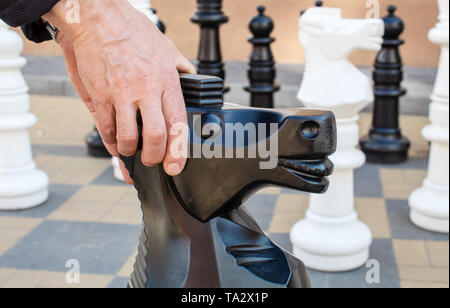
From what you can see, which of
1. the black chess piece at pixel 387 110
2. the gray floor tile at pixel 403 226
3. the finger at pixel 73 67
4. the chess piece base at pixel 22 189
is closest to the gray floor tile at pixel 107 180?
the chess piece base at pixel 22 189

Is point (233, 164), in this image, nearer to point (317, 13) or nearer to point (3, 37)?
point (317, 13)

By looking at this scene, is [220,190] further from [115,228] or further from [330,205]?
[115,228]

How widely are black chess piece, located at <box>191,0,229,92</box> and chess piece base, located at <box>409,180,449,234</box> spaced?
127cm

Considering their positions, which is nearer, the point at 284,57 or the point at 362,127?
the point at 362,127

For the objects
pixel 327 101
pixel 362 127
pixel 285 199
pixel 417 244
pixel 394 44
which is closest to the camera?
pixel 327 101

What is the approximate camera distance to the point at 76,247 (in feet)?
6.72

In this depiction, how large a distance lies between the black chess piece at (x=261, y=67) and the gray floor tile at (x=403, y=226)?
97 cm

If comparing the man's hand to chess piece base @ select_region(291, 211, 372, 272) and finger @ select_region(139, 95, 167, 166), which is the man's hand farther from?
chess piece base @ select_region(291, 211, 372, 272)

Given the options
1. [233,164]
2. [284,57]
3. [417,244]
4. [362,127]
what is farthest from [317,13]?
[284,57]

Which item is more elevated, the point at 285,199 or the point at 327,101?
the point at 327,101

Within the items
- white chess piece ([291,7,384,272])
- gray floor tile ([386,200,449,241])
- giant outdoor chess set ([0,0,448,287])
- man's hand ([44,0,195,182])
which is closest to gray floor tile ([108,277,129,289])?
giant outdoor chess set ([0,0,448,287])

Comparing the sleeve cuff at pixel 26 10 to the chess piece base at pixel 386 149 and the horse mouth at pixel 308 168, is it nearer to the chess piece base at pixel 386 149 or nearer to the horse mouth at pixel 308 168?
the horse mouth at pixel 308 168
